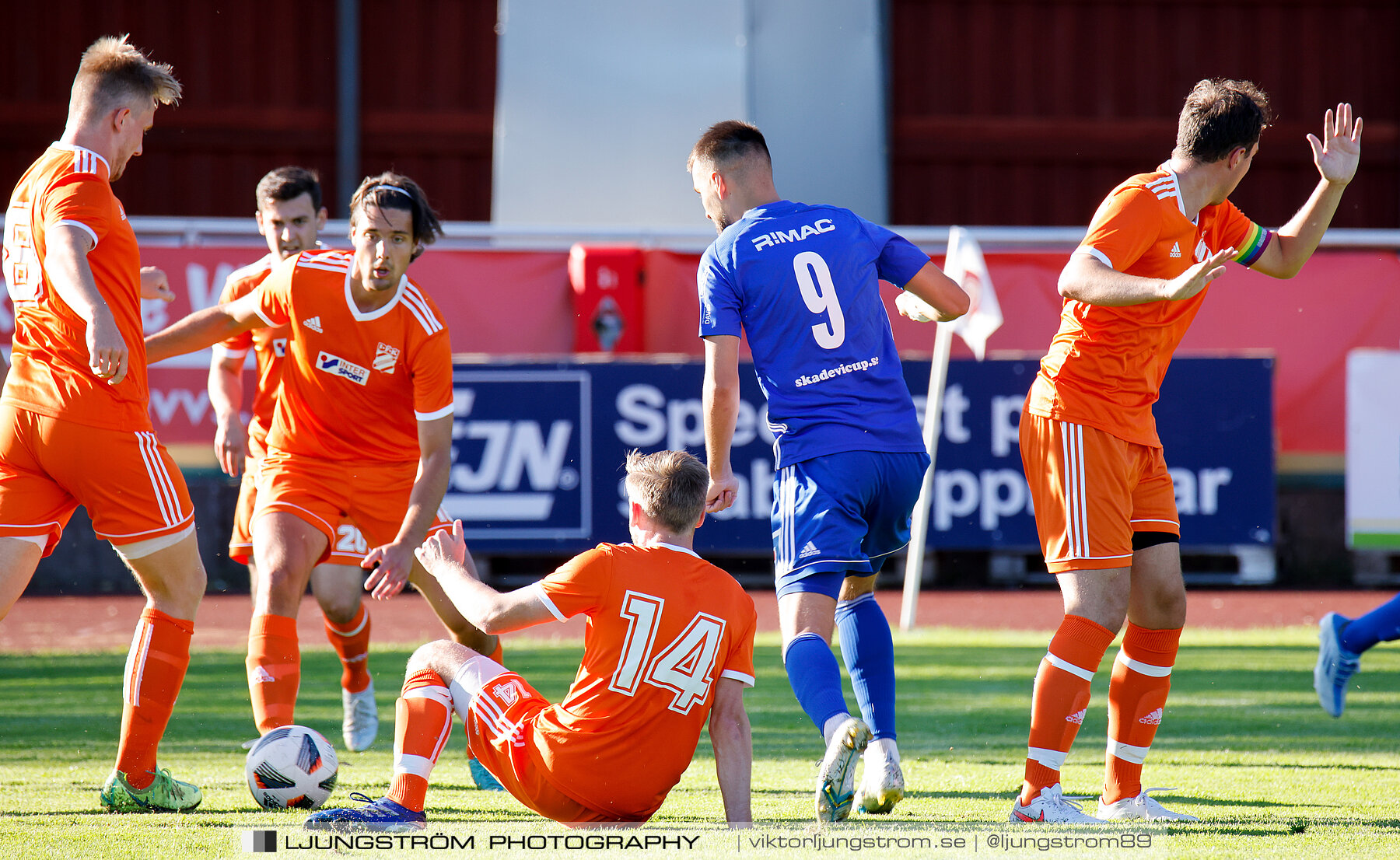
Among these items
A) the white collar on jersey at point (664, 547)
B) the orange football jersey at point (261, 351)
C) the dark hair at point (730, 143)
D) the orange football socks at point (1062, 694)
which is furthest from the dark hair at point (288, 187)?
the orange football socks at point (1062, 694)

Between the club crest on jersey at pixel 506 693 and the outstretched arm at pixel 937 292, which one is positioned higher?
the outstretched arm at pixel 937 292

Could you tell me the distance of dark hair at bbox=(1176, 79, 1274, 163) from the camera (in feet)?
14.2

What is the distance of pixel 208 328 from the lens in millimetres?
5066

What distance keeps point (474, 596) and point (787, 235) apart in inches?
57.4

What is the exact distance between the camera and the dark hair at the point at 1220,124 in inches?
171

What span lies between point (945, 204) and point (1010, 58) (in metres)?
2.37

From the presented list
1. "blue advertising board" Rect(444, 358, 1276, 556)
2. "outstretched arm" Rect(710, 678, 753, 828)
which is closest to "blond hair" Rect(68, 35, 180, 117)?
"outstretched arm" Rect(710, 678, 753, 828)

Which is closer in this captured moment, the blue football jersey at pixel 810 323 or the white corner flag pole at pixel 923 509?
the blue football jersey at pixel 810 323

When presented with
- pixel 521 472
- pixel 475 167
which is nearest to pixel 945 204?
pixel 475 167

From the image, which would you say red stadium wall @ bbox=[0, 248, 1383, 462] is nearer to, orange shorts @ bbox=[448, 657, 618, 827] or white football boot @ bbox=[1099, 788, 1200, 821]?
white football boot @ bbox=[1099, 788, 1200, 821]

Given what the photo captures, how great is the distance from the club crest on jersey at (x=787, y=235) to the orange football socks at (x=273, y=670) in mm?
1965

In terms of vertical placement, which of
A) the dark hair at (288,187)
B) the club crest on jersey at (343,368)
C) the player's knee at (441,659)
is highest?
the dark hair at (288,187)

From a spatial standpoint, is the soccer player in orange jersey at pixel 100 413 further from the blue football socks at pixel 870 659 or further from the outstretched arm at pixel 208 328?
the blue football socks at pixel 870 659

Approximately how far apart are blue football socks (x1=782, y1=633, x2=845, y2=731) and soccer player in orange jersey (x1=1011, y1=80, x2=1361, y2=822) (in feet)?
2.16
